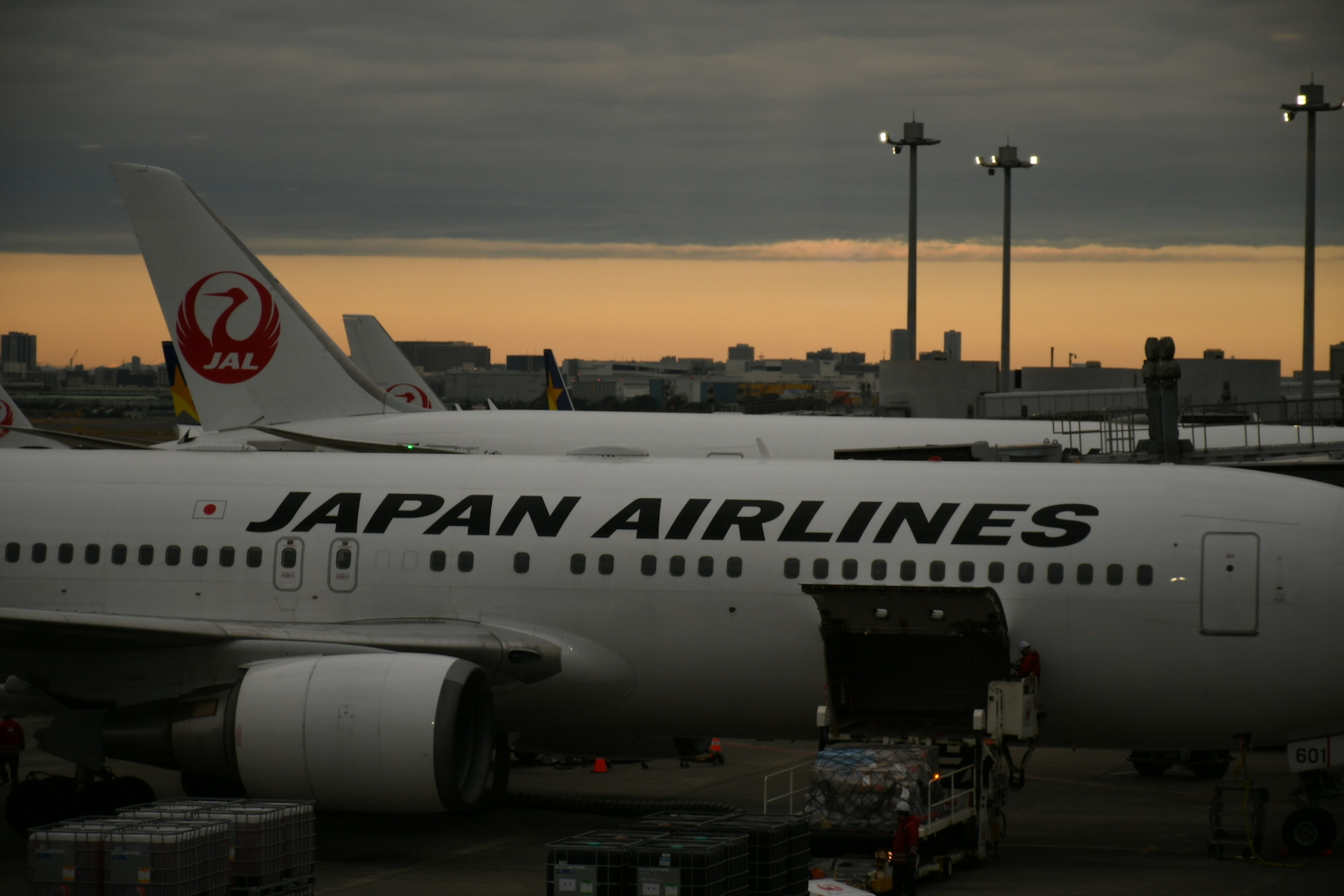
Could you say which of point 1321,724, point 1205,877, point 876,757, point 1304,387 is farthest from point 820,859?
point 1304,387

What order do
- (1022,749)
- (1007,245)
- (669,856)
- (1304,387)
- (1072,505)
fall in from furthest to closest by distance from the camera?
1. (1007,245)
2. (1304,387)
3. (1022,749)
4. (1072,505)
5. (669,856)

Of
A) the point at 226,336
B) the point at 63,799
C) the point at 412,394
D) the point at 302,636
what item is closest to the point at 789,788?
the point at 302,636

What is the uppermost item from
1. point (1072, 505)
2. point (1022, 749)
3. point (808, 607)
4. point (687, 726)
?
point (1072, 505)

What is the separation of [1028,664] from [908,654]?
6.17 ft

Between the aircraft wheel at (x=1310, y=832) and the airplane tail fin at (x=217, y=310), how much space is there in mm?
19208

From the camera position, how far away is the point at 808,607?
58.2 ft

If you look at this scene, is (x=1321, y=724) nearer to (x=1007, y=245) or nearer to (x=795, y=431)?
(x=795, y=431)

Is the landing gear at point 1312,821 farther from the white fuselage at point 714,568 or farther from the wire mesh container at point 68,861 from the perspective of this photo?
the wire mesh container at point 68,861

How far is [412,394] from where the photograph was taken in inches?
2019

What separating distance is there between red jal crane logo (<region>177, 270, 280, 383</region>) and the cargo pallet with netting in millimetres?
14646

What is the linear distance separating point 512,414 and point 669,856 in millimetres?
20580

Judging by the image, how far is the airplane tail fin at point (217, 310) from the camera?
27656 mm

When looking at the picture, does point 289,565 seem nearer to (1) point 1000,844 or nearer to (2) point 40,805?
(2) point 40,805

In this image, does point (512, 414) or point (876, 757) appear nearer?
point (876, 757)
